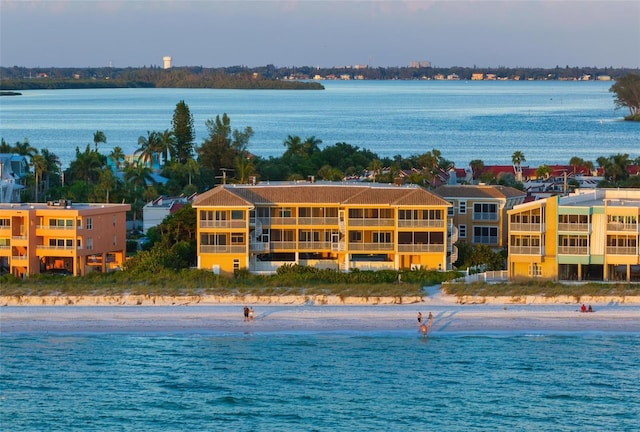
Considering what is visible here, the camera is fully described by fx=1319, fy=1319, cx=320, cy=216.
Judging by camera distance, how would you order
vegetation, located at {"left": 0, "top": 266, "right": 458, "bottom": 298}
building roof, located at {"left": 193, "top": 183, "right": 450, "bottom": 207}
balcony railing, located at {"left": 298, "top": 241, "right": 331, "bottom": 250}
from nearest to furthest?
1. vegetation, located at {"left": 0, "top": 266, "right": 458, "bottom": 298}
2. building roof, located at {"left": 193, "top": 183, "right": 450, "bottom": 207}
3. balcony railing, located at {"left": 298, "top": 241, "right": 331, "bottom": 250}

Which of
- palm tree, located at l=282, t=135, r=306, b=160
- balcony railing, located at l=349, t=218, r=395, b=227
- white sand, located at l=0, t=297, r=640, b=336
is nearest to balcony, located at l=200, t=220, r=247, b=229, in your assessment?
balcony railing, located at l=349, t=218, r=395, b=227

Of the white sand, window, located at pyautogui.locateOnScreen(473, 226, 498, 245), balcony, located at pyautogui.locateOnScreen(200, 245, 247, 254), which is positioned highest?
window, located at pyautogui.locateOnScreen(473, 226, 498, 245)

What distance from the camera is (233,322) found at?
39812 millimetres

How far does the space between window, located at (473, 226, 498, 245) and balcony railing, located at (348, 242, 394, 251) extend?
5420 millimetres

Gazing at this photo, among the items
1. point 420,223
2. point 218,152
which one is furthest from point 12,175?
point 420,223

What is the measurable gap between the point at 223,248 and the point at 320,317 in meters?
7.17

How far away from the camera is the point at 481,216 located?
50562mm

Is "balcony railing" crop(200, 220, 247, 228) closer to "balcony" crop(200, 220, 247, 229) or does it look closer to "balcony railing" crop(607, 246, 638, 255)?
"balcony" crop(200, 220, 247, 229)

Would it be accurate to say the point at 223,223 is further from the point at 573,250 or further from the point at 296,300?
the point at 573,250

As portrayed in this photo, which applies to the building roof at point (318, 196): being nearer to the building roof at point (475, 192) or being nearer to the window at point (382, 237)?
the window at point (382, 237)

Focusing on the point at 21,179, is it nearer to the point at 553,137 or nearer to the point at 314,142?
the point at 314,142

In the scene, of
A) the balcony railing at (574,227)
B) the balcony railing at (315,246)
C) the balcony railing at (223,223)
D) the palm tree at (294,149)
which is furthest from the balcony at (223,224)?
the palm tree at (294,149)

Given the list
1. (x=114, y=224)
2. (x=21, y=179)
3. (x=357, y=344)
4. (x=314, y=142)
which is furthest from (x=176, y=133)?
(x=357, y=344)

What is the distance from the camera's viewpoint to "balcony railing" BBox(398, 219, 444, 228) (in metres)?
46.2
